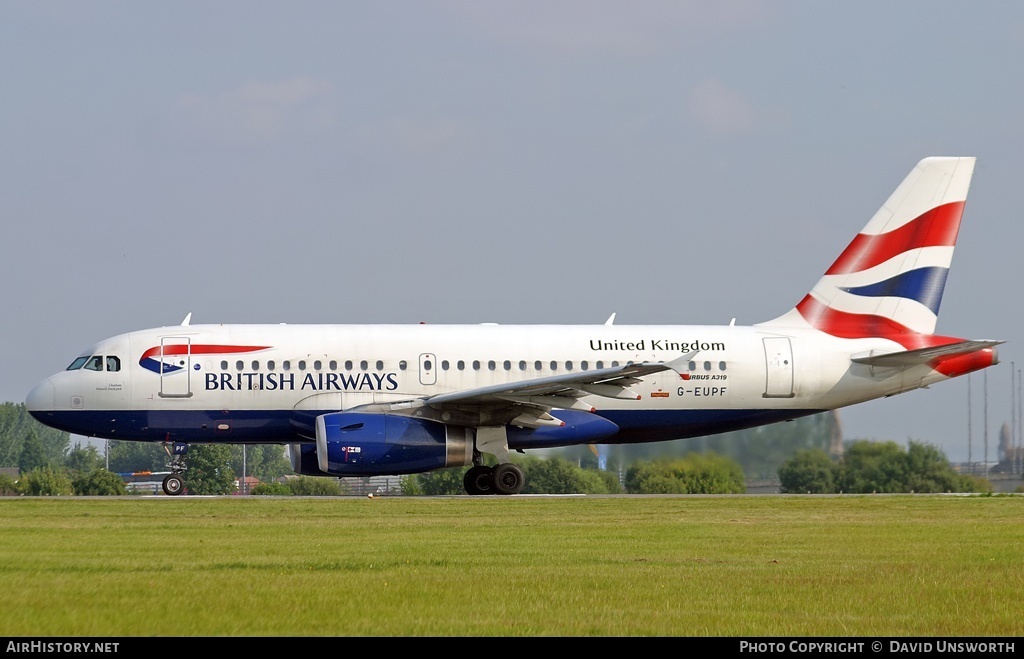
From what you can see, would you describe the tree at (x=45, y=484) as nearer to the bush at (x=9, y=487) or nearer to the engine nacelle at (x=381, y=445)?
the bush at (x=9, y=487)

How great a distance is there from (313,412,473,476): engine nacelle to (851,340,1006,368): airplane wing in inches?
369

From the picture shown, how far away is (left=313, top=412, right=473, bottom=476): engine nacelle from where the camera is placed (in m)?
25.9

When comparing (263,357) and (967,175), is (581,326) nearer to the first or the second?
(263,357)

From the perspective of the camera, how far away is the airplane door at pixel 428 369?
28.6m

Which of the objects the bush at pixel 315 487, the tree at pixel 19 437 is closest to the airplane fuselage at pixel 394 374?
the bush at pixel 315 487

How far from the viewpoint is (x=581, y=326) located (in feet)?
98.4

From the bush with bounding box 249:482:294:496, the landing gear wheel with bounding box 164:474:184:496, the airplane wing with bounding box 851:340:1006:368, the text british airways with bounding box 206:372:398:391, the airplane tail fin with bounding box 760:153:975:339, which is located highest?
the airplane tail fin with bounding box 760:153:975:339

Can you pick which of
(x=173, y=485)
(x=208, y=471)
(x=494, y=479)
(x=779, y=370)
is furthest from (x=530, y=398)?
(x=208, y=471)

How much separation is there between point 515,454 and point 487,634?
2177cm

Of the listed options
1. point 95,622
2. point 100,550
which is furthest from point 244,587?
point 100,550

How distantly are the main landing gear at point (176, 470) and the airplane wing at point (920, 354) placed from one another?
566 inches

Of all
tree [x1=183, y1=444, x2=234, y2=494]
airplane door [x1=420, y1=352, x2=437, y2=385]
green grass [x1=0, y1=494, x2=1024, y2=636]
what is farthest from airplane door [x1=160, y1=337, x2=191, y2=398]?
tree [x1=183, y1=444, x2=234, y2=494]

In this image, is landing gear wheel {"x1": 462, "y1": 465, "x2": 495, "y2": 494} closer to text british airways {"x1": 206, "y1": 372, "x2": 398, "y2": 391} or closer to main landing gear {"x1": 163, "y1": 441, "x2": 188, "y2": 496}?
text british airways {"x1": 206, "y1": 372, "x2": 398, "y2": 391}

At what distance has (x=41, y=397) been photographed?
93.4ft
